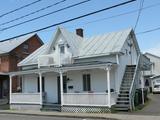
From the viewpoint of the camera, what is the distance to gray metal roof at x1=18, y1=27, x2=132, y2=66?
27528 mm

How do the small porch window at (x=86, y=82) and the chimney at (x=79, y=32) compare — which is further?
the chimney at (x=79, y=32)

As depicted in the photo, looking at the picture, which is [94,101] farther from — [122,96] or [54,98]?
[54,98]

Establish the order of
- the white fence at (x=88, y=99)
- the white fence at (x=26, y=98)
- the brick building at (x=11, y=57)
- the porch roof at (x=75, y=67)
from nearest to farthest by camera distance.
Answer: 1. the white fence at (x=88, y=99)
2. the porch roof at (x=75, y=67)
3. the white fence at (x=26, y=98)
4. the brick building at (x=11, y=57)

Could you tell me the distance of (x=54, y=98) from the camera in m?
29.7

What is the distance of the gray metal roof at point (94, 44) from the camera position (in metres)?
27.5

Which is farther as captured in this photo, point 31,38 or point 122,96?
point 31,38

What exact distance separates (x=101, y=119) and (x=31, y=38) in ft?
89.2

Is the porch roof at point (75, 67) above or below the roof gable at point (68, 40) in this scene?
below

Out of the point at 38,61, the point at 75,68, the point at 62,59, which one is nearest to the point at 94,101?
the point at 75,68

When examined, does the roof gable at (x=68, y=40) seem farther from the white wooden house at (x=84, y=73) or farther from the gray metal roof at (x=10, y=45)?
the gray metal roof at (x=10, y=45)

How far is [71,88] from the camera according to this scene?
28578 millimetres

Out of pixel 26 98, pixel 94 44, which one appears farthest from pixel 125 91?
pixel 26 98

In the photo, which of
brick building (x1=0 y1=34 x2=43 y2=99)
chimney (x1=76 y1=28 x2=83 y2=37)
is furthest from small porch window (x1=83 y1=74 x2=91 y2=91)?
brick building (x1=0 y1=34 x2=43 y2=99)

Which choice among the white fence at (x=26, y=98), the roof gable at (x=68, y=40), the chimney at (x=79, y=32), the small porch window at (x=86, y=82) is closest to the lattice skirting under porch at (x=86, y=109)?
the small porch window at (x=86, y=82)
